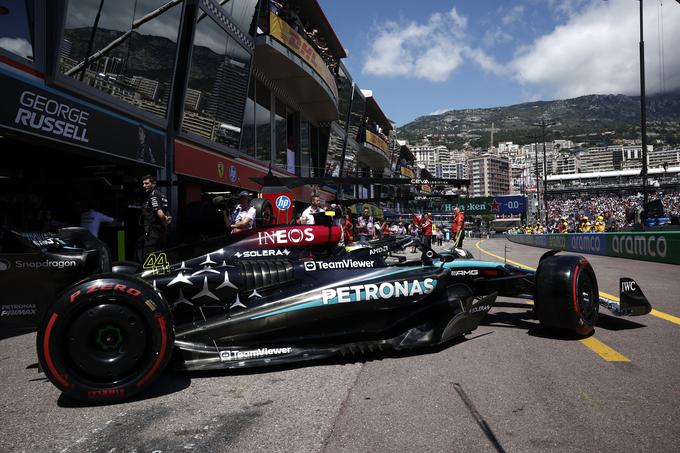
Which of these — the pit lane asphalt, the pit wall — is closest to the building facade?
the pit lane asphalt

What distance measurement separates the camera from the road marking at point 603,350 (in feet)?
12.2

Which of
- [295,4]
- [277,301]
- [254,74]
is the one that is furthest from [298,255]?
[295,4]

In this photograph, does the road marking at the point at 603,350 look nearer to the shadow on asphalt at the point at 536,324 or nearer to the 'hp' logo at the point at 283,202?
the shadow on asphalt at the point at 536,324

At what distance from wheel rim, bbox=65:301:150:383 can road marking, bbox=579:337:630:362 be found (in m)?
3.43

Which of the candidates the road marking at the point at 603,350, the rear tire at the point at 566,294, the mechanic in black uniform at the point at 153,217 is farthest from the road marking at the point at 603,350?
the mechanic in black uniform at the point at 153,217

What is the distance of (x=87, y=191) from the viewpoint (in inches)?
449

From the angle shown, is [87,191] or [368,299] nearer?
[368,299]

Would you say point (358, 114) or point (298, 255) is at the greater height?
point (358, 114)

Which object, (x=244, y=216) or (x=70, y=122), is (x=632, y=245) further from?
(x=70, y=122)

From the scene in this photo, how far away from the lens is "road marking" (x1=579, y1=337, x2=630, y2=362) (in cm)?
A: 372

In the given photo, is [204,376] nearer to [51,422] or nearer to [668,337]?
[51,422]

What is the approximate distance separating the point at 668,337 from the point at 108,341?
4.70 m

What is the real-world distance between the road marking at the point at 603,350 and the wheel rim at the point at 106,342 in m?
3.43

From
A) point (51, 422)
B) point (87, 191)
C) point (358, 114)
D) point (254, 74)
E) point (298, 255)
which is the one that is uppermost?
point (358, 114)
